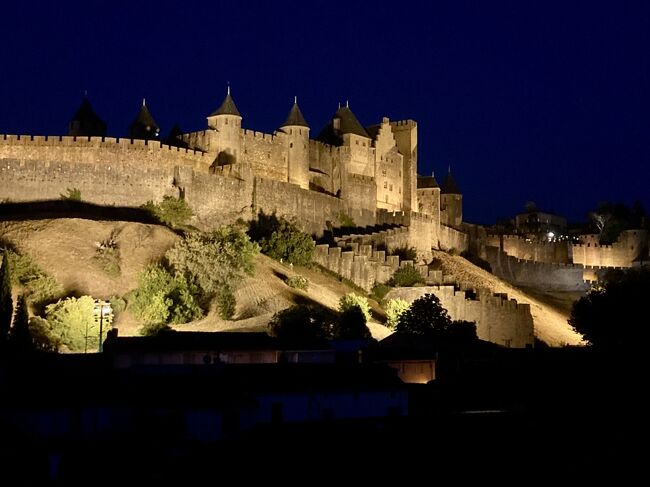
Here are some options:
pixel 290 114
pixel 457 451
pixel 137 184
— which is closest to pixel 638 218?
pixel 290 114

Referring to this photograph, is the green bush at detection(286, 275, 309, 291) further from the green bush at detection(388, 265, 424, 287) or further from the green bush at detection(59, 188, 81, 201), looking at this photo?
the green bush at detection(59, 188, 81, 201)

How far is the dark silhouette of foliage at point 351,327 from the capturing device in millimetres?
49031

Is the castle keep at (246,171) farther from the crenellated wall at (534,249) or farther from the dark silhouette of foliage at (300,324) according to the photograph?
the dark silhouette of foliage at (300,324)

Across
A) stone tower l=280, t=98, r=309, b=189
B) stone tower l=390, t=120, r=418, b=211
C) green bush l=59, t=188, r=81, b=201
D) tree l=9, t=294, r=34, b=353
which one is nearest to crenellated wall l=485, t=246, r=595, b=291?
stone tower l=390, t=120, r=418, b=211

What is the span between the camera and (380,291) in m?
62.3

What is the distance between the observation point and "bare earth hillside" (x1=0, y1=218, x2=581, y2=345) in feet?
172

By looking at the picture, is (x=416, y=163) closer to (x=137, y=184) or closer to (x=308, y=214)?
(x=308, y=214)

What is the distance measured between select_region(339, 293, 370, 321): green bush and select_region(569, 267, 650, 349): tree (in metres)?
10.8

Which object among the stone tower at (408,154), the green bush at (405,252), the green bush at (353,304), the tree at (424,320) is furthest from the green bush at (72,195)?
the stone tower at (408,154)

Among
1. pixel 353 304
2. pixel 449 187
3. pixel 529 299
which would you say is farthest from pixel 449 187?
pixel 353 304

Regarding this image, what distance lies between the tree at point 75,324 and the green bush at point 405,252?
24.6 metres

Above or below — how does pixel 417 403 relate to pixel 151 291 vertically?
below

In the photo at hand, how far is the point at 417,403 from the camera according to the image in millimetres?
37688

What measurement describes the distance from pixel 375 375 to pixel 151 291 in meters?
18.5
